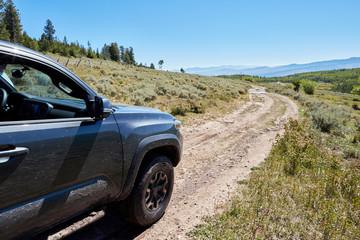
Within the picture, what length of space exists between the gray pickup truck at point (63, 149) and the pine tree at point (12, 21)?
54671 mm

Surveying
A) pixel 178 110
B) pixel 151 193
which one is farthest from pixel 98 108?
pixel 178 110

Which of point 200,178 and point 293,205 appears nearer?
point 293,205

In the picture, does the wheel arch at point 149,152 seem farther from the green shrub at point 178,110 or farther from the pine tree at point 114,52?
the pine tree at point 114,52

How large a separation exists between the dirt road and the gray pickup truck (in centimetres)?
41

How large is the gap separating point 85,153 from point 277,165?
4.65 m

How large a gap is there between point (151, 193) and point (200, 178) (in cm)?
197

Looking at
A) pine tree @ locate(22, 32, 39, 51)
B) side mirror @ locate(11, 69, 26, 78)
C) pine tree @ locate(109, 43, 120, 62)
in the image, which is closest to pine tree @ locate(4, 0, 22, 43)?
pine tree @ locate(22, 32, 39, 51)

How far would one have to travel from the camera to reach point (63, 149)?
161 centimetres

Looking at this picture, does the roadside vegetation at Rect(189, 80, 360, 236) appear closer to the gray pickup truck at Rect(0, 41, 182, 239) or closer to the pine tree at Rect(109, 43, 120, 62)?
the gray pickup truck at Rect(0, 41, 182, 239)

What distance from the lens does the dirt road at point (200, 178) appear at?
2703 mm

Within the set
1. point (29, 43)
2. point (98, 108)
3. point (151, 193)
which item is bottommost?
point (151, 193)

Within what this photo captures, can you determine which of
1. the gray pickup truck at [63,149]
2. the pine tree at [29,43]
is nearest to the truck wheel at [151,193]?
the gray pickup truck at [63,149]

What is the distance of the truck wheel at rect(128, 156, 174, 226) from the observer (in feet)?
8.03

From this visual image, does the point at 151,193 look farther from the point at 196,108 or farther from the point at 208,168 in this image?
the point at 196,108
